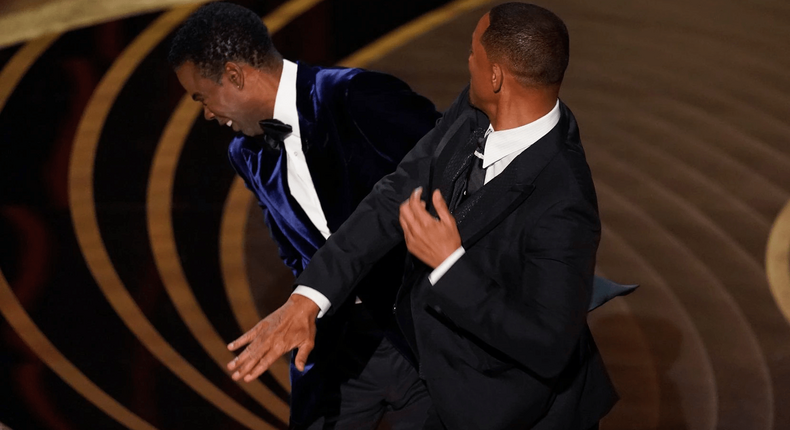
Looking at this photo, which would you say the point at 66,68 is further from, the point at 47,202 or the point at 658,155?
the point at 658,155

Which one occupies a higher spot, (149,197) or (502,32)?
(502,32)

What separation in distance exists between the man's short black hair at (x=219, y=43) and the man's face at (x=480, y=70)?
0.87 meters

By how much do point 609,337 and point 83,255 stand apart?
7.52 ft

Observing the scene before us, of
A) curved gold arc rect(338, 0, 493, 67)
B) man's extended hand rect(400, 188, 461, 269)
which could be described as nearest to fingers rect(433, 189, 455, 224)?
man's extended hand rect(400, 188, 461, 269)

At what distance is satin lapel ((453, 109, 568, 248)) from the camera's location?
1785mm

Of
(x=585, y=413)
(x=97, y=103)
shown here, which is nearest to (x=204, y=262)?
(x=97, y=103)

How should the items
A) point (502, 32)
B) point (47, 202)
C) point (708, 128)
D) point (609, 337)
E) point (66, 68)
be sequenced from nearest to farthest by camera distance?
1. point (502, 32)
2. point (609, 337)
3. point (47, 202)
4. point (708, 128)
5. point (66, 68)

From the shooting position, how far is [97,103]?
5.35 meters

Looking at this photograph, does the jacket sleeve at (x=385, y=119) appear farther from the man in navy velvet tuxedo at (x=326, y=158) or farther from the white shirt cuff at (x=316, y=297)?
the white shirt cuff at (x=316, y=297)

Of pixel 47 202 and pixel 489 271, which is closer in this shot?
pixel 489 271

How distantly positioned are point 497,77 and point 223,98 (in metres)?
0.98

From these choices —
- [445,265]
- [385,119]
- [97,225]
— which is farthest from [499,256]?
[97,225]

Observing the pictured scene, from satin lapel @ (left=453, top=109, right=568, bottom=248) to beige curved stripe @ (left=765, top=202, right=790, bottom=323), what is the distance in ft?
7.62

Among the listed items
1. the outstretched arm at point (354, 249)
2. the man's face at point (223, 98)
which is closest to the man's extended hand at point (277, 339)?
the outstretched arm at point (354, 249)
